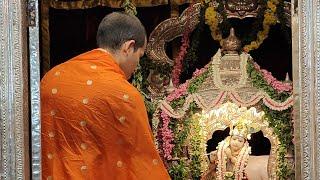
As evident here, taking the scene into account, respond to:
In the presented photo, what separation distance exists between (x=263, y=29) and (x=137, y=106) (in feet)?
8.22

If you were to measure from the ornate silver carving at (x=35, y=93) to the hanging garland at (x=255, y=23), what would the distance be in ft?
9.01

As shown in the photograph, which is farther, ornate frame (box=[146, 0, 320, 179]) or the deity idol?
the deity idol

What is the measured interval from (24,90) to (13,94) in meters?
0.05

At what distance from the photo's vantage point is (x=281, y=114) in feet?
20.3

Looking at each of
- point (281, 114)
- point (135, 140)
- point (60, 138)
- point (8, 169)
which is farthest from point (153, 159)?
point (281, 114)

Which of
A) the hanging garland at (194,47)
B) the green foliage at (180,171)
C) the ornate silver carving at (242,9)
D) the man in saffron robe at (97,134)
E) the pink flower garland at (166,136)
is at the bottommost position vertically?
the green foliage at (180,171)

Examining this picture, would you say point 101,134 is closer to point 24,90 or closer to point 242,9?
point 24,90

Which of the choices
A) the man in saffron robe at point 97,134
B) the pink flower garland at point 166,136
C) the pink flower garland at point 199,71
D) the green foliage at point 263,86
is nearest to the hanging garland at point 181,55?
the pink flower garland at point 199,71

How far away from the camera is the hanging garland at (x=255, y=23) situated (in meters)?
6.22

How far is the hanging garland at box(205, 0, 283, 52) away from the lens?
622 cm

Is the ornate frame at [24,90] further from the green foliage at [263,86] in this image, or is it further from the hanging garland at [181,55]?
the hanging garland at [181,55]

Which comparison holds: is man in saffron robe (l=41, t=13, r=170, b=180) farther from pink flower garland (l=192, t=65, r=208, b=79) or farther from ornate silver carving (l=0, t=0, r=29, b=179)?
pink flower garland (l=192, t=65, r=208, b=79)

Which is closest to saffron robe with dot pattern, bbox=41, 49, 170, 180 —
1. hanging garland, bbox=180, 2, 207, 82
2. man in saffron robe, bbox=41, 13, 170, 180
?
man in saffron robe, bbox=41, 13, 170, 180

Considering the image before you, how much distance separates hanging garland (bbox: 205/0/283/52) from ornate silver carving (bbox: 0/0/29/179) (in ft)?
9.27
